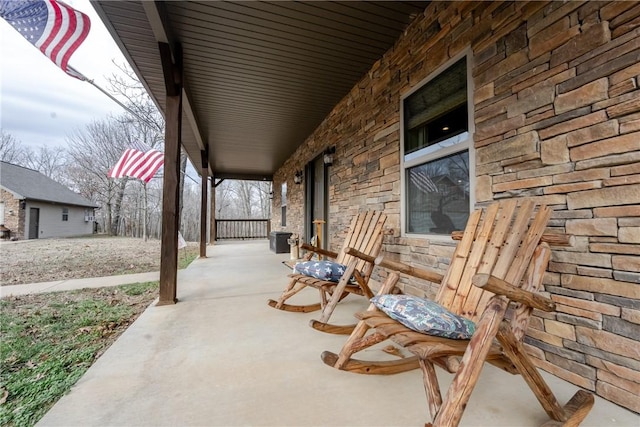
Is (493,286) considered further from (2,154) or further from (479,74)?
(2,154)

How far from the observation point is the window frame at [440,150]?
1.96m

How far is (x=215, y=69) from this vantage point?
324 cm

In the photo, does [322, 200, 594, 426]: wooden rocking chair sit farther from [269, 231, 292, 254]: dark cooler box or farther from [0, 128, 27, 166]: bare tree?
[0, 128, 27, 166]: bare tree

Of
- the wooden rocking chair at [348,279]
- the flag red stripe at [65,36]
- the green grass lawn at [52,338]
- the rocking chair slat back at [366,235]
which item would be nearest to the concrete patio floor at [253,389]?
the green grass lawn at [52,338]

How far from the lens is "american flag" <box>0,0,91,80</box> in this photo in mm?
2535

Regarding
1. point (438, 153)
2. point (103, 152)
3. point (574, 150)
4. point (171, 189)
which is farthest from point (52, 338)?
point (103, 152)

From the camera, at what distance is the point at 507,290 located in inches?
37.5

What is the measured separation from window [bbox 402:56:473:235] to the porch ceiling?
29.0 inches

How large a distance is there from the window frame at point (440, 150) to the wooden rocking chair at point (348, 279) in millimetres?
303

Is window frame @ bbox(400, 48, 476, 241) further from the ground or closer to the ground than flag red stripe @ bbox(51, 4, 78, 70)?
closer to the ground

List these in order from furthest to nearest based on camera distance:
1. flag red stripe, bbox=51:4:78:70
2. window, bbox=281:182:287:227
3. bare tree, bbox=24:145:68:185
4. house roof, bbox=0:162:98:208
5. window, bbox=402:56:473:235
Answer: bare tree, bbox=24:145:68:185 < house roof, bbox=0:162:98:208 < window, bbox=281:182:287:227 < flag red stripe, bbox=51:4:78:70 < window, bbox=402:56:473:235

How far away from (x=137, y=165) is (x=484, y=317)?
6.73m

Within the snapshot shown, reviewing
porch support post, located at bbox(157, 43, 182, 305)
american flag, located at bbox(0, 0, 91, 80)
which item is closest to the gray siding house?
american flag, located at bbox(0, 0, 91, 80)

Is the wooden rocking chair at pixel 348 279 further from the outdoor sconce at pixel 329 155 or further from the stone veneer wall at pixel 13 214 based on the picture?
the stone veneer wall at pixel 13 214
